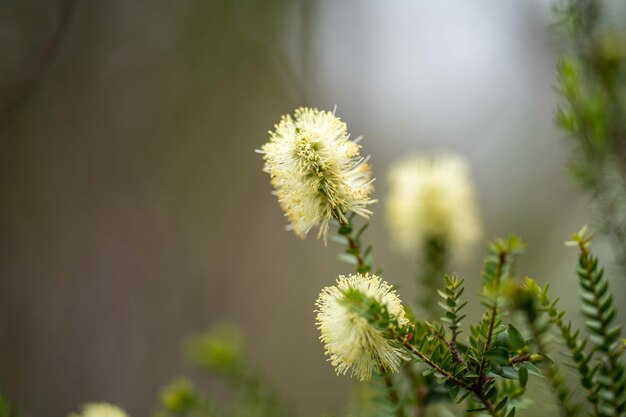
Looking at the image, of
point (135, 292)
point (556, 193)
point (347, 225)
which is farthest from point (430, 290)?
point (556, 193)

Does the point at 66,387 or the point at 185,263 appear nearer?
the point at 66,387

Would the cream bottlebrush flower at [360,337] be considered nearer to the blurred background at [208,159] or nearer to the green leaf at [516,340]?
the green leaf at [516,340]

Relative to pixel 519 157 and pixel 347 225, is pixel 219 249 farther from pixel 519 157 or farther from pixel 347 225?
pixel 347 225

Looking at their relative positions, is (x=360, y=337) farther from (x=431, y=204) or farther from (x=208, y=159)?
(x=208, y=159)

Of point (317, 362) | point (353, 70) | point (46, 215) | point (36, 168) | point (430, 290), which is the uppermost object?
point (353, 70)

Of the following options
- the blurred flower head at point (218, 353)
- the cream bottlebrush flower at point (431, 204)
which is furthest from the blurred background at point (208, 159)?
the blurred flower head at point (218, 353)

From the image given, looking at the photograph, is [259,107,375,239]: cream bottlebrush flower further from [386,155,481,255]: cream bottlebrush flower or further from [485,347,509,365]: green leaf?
[386,155,481,255]: cream bottlebrush flower

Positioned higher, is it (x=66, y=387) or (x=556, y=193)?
(x=556, y=193)

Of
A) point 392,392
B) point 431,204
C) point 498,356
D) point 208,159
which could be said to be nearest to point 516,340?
point 498,356
